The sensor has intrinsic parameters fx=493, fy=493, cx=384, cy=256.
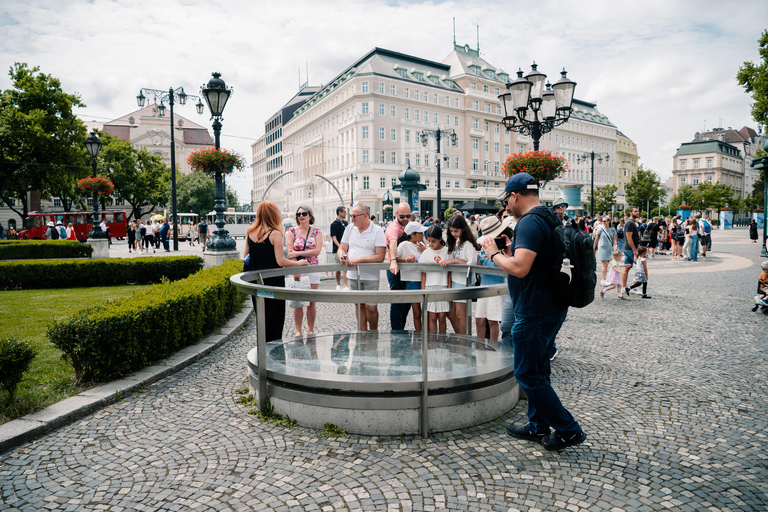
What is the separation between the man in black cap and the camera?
3.61 metres

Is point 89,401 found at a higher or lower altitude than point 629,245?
lower

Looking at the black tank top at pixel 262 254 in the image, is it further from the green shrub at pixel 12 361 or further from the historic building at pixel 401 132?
the historic building at pixel 401 132

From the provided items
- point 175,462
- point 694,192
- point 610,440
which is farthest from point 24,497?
point 694,192

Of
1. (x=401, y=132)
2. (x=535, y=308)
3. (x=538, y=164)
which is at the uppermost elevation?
(x=401, y=132)

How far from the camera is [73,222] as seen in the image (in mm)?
42969

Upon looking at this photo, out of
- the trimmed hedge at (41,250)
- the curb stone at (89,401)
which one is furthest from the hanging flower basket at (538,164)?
the trimmed hedge at (41,250)

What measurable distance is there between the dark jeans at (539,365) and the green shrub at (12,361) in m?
4.30

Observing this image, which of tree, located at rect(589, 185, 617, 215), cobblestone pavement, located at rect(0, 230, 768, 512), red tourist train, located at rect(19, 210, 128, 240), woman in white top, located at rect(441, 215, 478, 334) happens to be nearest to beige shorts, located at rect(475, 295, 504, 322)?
woman in white top, located at rect(441, 215, 478, 334)

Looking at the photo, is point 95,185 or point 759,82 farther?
point 95,185

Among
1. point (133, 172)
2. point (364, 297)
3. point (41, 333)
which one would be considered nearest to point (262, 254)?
point (364, 297)

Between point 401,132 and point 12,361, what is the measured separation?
236 ft

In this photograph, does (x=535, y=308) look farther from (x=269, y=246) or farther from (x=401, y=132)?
(x=401, y=132)

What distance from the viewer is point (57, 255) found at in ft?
72.6

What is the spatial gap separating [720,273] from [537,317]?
15702 millimetres
